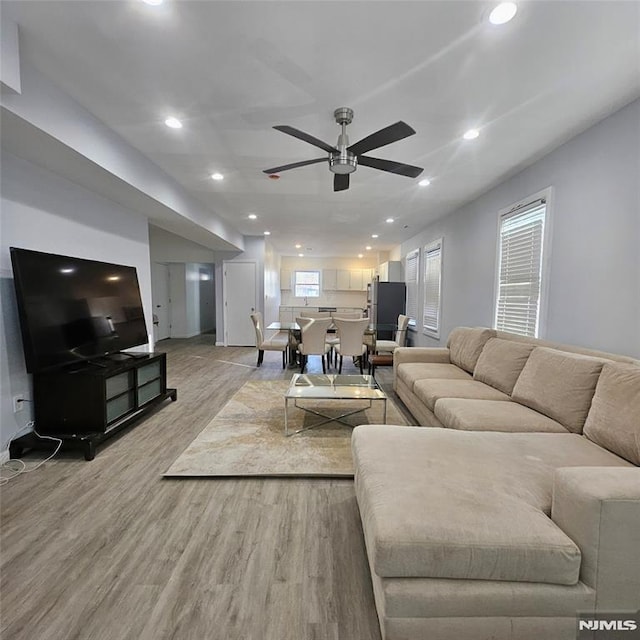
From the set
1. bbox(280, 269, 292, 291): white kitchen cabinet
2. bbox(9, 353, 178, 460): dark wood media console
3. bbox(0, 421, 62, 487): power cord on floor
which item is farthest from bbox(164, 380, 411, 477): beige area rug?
bbox(280, 269, 292, 291): white kitchen cabinet

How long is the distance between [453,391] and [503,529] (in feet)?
5.75

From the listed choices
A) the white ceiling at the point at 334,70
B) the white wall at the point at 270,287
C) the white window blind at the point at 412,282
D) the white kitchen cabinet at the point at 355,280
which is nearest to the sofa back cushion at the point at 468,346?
the white ceiling at the point at 334,70

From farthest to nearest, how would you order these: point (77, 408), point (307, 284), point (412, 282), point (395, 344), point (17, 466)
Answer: point (307, 284) → point (412, 282) → point (395, 344) → point (77, 408) → point (17, 466)

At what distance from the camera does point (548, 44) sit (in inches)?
70.7

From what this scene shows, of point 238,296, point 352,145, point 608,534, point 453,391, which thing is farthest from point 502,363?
point 238,296

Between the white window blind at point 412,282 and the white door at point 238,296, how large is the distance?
367 cm

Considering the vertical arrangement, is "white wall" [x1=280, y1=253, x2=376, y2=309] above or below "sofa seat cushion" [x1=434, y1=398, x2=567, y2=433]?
above

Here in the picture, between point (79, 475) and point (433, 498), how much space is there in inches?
95.9

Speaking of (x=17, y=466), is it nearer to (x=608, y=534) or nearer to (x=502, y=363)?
(x=608, y=534)

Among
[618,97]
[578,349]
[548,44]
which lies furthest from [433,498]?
[618,97]

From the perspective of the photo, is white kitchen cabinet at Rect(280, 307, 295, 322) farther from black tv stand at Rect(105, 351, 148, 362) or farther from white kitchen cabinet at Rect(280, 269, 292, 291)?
black tv stand at Rect(105, 351, 148, 362)

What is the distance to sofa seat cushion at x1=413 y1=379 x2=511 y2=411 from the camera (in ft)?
8.91

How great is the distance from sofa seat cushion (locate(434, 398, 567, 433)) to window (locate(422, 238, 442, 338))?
352 cm

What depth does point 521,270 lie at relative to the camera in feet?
11.5
